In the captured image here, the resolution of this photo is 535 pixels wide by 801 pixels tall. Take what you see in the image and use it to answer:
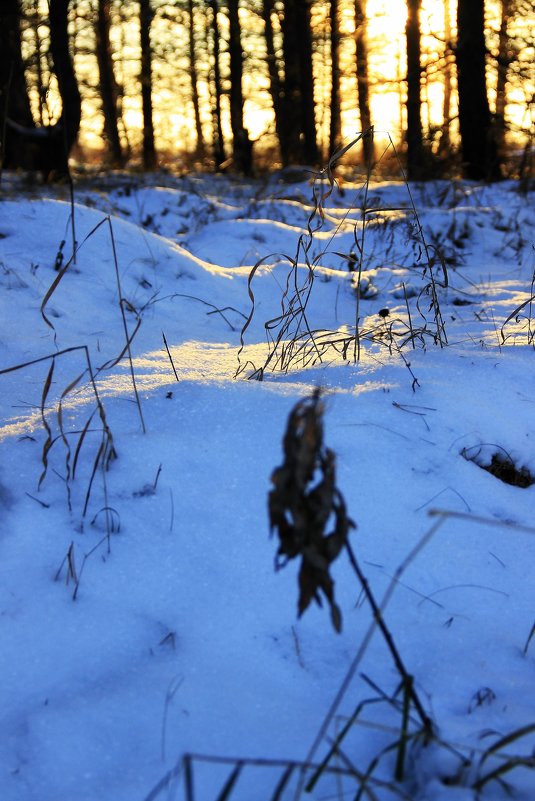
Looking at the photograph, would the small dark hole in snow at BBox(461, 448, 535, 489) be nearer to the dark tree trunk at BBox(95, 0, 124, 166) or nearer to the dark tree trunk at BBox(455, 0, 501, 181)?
the dark tree trunk at BBox(455, 0, 501, 181)

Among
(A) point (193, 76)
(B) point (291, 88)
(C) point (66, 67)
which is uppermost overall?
(A) point (193, 76)

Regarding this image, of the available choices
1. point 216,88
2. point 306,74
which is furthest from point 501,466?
point 216,88

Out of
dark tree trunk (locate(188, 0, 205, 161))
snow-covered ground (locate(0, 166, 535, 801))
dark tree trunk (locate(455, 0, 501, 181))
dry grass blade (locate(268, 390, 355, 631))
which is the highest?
dark tree trunk (locate(188, 0, 205, 161))

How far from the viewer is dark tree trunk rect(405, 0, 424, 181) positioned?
9305mm

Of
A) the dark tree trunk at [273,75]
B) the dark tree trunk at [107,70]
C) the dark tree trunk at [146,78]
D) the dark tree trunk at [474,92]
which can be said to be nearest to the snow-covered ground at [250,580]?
the dark tree trunk at [474,92]

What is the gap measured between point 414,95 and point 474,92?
2.02 meters

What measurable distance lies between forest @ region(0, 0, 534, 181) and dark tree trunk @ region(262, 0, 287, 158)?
4 centimetres

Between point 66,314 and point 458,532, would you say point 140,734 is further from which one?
point 66,314

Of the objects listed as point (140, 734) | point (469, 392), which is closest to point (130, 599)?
point (140, 734)

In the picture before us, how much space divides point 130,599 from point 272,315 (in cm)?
233

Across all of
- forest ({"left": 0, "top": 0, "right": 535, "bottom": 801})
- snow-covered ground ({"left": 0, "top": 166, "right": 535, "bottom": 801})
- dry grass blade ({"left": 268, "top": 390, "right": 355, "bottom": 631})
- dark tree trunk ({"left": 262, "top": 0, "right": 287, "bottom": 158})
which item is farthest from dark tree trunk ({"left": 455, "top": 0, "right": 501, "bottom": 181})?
dry grass blade ({"left": 268, "top": 390, "right": 355, "bottom": 631})

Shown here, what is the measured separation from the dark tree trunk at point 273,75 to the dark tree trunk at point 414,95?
15.2ft

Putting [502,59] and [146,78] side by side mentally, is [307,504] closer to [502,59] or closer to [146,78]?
[502,59]

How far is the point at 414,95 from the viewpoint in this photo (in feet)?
35.0
